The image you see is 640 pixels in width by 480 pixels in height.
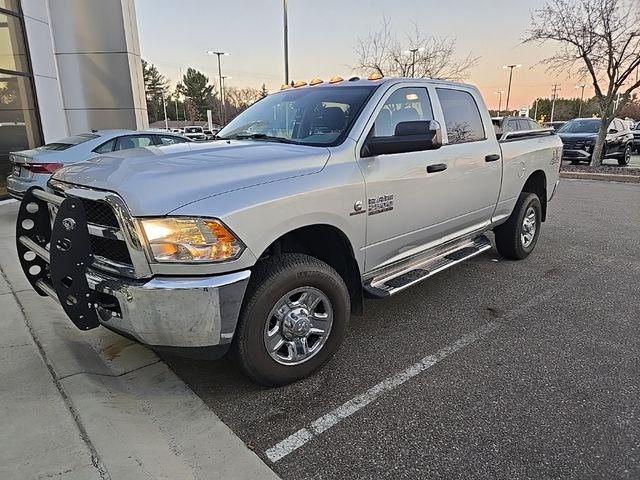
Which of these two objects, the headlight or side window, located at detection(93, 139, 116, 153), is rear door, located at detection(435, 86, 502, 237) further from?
side window, located at detection(93, 139, 116, 153)

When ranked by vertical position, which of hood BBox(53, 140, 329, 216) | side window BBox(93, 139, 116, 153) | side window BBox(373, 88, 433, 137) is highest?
side window BBox(373, 88, 433, 137)

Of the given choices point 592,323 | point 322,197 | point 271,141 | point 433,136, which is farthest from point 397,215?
point 592,323

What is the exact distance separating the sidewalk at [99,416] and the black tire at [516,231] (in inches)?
166

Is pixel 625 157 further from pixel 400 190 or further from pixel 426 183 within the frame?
pixel 400 190

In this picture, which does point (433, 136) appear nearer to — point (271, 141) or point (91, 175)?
point (271, 141)

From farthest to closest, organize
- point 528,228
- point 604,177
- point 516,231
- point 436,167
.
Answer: point 604,177 → point 528,228 → point 516,231 → point 436,167

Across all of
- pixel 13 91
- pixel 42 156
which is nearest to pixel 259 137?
pixel 42 156

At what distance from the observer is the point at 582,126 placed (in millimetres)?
17734

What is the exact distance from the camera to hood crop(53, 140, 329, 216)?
Result: 241 centimetres

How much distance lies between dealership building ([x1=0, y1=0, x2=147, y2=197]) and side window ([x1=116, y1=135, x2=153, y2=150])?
4.19 m

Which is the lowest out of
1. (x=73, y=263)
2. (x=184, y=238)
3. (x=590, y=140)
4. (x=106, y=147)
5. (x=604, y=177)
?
(x=604, y=177)

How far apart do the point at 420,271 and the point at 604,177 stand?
40.6ft

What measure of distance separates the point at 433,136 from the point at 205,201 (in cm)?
177

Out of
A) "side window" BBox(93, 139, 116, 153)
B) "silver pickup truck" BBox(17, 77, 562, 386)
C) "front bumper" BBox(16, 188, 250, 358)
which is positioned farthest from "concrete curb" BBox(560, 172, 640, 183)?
"front bumper" BBox(16, 188, 250, 358)
